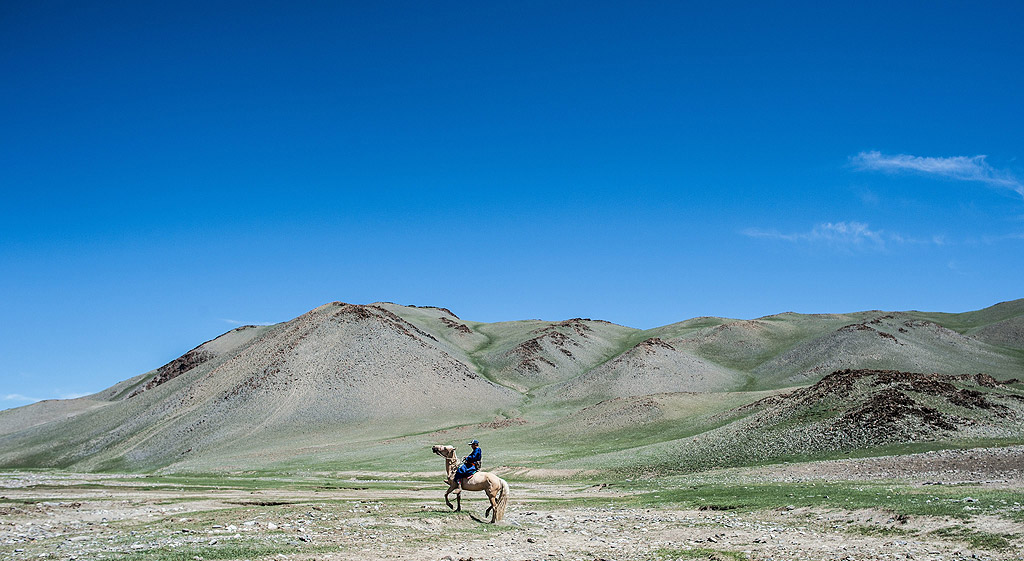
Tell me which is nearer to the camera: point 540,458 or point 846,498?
point 846,498

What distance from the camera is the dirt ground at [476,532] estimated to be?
16.7m

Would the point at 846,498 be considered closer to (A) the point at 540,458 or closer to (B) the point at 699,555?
(B) the point at 699,555

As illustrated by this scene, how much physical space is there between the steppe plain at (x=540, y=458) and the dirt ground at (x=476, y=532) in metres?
0.13

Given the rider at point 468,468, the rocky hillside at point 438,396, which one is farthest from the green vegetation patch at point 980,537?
the rocky hillside at point 438,396

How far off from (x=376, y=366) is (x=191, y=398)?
118 feet

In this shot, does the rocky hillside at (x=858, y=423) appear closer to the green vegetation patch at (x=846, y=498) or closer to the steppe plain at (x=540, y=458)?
the steppe plain at (x=540, y=458)

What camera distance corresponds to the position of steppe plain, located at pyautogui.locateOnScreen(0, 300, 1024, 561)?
18.9 metres

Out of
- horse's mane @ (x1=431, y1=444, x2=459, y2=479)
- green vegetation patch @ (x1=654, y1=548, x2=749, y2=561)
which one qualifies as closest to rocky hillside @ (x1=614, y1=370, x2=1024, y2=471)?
horse's mane @ (x1=431, y1=444, x2=459, y2=479)

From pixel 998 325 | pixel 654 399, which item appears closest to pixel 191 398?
pixel 654 399

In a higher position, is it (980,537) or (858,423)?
(980,537)

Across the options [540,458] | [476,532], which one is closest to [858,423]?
[540,458]

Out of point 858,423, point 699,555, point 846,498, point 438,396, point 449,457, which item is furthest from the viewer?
point 438,396

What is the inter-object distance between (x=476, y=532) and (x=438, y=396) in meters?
110

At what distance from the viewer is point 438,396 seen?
12950 cm
